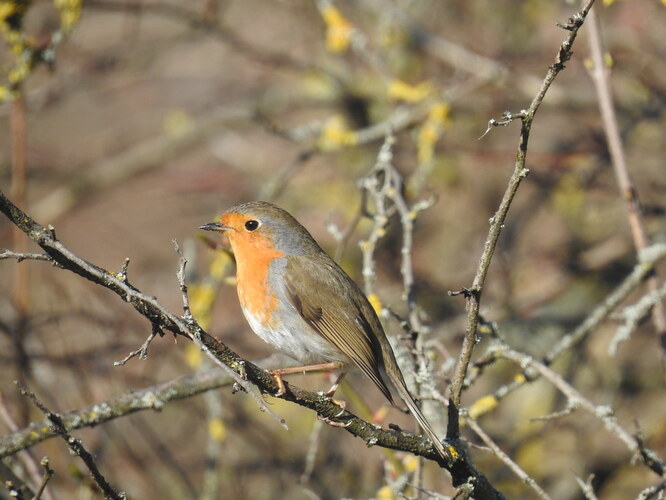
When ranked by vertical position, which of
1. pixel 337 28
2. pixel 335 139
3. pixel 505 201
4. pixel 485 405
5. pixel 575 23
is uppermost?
pixel 337 28

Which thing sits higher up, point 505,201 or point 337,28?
point 337,28

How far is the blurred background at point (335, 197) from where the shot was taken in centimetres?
458

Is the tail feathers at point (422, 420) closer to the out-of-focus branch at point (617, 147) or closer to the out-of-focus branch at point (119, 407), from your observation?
the out-of-focus branch at point (119, 407)

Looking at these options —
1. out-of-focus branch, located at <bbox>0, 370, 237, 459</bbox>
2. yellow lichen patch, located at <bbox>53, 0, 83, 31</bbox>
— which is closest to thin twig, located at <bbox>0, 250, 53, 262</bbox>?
out-of-focus branch, located at <bbox>0, 370, 237, 459</bbox>

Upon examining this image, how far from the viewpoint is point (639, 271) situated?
3.62 m

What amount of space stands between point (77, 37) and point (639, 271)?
5.13 meters

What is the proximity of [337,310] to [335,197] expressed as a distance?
124 inches

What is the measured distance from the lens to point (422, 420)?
265 centimetres

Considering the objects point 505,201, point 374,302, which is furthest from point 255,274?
point 505,201

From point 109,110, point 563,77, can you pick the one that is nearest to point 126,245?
point 109,110

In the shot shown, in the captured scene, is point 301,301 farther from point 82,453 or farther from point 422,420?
point 82,453

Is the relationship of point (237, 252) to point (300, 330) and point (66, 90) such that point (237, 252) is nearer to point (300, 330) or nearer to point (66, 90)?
point (300, 330)

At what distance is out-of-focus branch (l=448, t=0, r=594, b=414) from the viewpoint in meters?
1.85

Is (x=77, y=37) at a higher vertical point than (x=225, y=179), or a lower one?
higher
